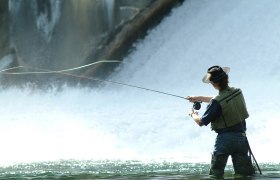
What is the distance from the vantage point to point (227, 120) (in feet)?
24.9

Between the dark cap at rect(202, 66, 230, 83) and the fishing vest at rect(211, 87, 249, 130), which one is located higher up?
the dark cap at rect(202, 66, 230, 83)

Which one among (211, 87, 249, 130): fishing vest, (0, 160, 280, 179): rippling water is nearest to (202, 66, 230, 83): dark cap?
(211, 87, 249, 130): fishing vest

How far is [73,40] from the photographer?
941 inches

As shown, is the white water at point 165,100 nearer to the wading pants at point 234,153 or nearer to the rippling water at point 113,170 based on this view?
the rippling water at point 113,170

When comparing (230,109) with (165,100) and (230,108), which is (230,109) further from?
(165,100)

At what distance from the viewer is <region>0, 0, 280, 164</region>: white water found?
14914mm

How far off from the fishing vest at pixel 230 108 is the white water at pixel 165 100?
4.87 meters

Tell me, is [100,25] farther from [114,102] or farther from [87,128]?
[87,128]

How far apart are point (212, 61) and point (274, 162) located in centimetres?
1021

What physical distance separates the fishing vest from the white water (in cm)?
487

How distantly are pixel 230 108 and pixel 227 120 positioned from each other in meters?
0.15

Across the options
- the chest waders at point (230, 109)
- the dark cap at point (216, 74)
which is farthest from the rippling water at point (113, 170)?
the dark cap at point (216, 74)

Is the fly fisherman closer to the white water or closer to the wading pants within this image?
the wading pants

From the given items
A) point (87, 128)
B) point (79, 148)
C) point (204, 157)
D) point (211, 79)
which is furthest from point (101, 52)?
point (211, 79)
